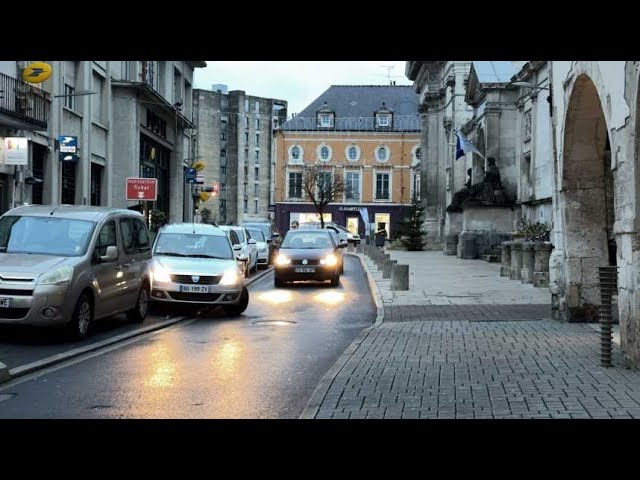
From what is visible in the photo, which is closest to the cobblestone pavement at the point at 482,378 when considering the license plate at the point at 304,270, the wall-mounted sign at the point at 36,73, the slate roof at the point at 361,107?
the license plate at the point at 304,270

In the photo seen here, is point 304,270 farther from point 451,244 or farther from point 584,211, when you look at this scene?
point 451,244

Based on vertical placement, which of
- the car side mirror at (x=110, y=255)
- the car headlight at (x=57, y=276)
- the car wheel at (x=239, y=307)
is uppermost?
the car side mirror at (x=110, y=255)

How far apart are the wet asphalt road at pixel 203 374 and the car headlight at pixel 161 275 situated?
0.94 metres

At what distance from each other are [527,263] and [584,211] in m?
8.68

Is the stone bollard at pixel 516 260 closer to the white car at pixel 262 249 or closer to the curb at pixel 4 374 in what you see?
the white car at pixel 262 249

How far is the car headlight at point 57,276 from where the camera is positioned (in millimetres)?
10268

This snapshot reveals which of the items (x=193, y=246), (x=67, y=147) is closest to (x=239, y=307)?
(x=193, y=246)

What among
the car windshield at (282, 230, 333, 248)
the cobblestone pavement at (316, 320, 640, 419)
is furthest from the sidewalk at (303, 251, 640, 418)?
the car windshield at (282, 230, 333, 248)

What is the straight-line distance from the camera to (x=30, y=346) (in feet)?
33.8
